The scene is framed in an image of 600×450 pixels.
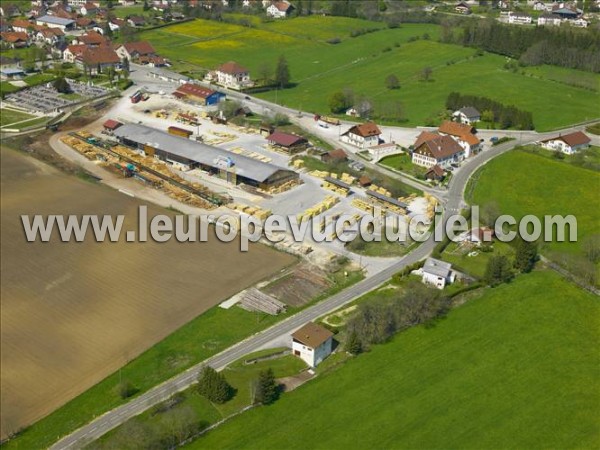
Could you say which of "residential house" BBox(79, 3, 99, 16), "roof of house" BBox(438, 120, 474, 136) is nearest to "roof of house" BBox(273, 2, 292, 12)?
"residential house" BBox(79, 3, 99, 16)

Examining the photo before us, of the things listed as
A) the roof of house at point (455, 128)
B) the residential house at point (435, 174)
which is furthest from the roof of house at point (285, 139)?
the roof of house at point (455, 128)

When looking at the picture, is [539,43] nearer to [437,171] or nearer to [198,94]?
[437,171]

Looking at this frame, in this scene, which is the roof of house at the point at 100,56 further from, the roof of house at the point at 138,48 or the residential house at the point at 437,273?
the residential house at the point at 437,273

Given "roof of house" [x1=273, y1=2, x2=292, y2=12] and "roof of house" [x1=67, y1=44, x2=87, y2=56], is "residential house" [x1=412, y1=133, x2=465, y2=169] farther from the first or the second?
"roof of house" [x1=273, y1=2, x2=292, y2=12]

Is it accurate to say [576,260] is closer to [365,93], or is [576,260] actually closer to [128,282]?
[128,282]

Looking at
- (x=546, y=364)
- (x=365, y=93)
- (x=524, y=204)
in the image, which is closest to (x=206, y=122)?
(x=365, y=93)

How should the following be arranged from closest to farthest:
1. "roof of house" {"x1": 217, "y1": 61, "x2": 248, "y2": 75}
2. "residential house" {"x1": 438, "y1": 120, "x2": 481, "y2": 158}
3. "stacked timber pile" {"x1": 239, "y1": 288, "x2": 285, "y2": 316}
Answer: "stacked timber pile" {"x1": 239, "y1": 288, "x2": 285, "y2": 316}
"residential house" {"x1": 438, "y1": 120, "x2": 481, "y2": 158}
"roof of house" {"x1": 217, "y1": 61, "x2": 248, "y2": 75}
